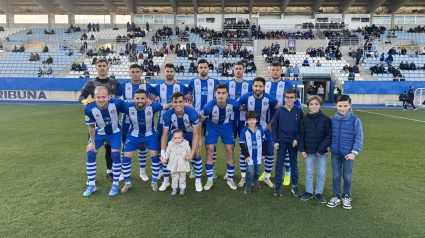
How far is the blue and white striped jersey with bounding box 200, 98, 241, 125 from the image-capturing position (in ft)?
16.0

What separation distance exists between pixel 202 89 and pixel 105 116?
1.82 m

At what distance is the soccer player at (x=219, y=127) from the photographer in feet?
16.0

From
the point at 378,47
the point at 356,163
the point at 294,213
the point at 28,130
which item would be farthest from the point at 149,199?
the point at 378,47

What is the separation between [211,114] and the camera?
4957 mm

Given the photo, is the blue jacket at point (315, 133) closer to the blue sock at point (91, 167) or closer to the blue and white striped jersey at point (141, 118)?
the blue and white striped jersey at point (141, 118)

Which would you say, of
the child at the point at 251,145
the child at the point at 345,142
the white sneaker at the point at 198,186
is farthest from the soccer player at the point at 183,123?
the child at the point at 345,142

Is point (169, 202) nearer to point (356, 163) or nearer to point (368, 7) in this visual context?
point (356, 163)

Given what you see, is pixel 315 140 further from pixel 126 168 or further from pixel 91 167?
pixel 91 167

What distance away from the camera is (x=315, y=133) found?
4.29m

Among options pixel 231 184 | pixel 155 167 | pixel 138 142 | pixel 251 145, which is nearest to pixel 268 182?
pixel 231 184

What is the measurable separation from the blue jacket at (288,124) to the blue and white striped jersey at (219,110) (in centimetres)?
71

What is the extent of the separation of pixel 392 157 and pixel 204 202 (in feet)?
16.4

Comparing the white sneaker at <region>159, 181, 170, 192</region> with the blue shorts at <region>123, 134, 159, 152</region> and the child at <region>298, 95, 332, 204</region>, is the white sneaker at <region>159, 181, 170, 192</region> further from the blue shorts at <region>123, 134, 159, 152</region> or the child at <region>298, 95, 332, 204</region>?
the child at <region>298, 95, 332, 204</region>

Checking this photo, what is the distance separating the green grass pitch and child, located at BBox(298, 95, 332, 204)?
285mm
